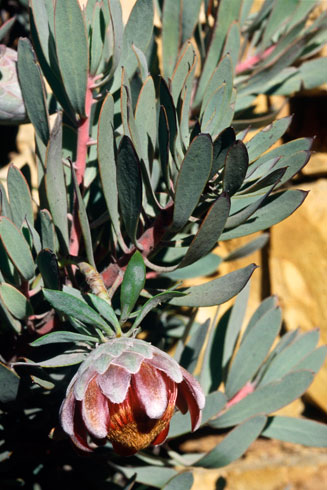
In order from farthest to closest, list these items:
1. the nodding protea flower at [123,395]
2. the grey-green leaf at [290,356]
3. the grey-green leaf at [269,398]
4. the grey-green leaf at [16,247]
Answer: the grey-green leaf at [290,356] → the grey-green leaf at [269,398] → the grey-green leaf at [16,247] → the nodding protea flower at [123,395]

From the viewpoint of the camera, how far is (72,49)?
1.91 ft

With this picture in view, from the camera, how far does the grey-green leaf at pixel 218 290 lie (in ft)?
1.73

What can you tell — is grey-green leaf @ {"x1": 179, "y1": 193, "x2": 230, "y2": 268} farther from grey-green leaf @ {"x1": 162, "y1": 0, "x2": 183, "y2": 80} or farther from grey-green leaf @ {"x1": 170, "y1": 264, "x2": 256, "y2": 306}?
grey-green leaf @ {"x1": 162, "y1": 0, "x2": 183, "y2": 80}

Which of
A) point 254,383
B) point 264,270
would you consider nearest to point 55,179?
point 254,383

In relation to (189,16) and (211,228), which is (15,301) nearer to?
(211,228)

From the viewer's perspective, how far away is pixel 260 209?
60 centimetres

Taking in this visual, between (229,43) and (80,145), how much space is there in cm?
30

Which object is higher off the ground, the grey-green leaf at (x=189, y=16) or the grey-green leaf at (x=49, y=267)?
the grey-green leaf at (x=189, y=16)

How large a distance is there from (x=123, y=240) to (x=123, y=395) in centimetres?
23

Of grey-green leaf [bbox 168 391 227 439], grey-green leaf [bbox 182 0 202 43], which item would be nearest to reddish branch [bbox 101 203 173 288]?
grey-green leaf [bbox 168 391 227 439]

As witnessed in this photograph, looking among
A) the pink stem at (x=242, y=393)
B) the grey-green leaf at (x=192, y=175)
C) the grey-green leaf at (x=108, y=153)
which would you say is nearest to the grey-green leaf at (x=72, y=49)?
the grey-green leaf at (x=108, y=153)

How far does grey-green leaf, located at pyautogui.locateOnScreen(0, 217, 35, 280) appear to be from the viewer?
1.79 ft

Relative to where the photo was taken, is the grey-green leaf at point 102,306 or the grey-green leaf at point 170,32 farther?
the grey-green leaf at point 170,32

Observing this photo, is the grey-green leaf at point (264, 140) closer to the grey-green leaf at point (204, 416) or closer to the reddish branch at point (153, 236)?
the reddish branch at point (153, 236)
